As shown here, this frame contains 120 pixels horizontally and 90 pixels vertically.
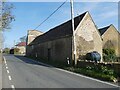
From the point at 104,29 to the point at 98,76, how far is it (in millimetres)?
45760

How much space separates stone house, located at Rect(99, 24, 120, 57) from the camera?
5832 cm

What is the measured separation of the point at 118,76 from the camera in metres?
17.9

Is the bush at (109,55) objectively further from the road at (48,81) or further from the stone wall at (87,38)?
the road at (48,81)

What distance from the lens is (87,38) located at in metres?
38.3

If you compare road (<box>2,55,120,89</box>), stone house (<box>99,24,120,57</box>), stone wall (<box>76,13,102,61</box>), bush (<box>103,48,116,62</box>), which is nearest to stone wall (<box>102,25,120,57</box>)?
stone house (<box>99,24,120,57</box>)

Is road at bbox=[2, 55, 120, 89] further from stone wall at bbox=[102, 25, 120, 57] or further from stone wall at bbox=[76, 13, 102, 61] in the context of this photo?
stone wall at bbox=[102, 25, 120, 57]

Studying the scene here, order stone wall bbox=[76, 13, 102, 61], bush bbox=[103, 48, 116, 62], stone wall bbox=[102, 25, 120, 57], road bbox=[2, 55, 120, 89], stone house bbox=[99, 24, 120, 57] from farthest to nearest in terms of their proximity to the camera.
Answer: stone house bbox=[99, 24, 120, 57]
stone wall bbox=[102, 25, 120, 57]
bush bbox=[103, 48, 116, 62]
stone wall bbox=[76, 13, 102, 61]
road bbox=[2, 55, 120, 89]

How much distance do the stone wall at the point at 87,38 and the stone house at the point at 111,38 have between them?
18259 mm

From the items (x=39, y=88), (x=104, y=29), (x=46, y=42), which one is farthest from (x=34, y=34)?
(x=39, y=88)

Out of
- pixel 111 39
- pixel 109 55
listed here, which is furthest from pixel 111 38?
pixel 109 55

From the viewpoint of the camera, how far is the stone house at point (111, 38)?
58.3m

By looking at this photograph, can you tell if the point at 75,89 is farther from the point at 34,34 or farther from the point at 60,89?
the point at 34,34

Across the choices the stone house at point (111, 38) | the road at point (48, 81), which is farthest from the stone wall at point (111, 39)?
the road at point (48, 81)

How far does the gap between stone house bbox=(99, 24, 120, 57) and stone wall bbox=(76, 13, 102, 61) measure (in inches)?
719
